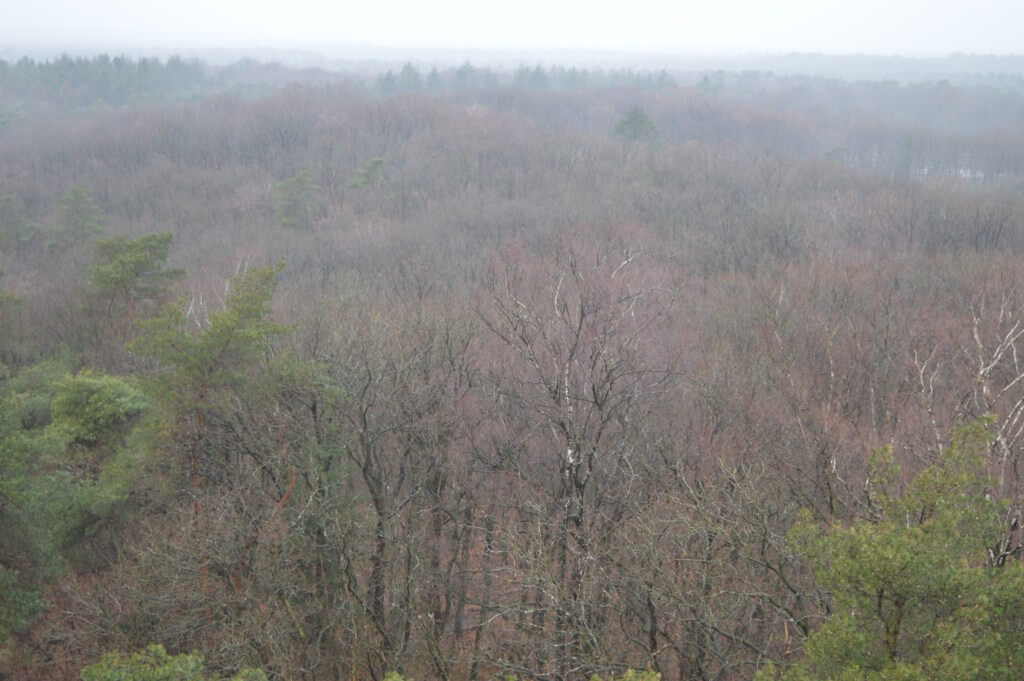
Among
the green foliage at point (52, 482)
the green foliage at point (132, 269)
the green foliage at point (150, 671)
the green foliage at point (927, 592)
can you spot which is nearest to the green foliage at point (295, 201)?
the green foliage at point (132, 269)

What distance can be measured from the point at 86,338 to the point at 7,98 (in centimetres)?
9269

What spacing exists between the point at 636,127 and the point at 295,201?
28180mm

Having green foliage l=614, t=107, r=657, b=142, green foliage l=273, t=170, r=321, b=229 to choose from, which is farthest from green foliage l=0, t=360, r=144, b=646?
green foliage l=614, t=107, r=657, b=142

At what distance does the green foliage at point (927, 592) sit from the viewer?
4.39 m

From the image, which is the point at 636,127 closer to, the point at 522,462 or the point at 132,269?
the point at 132,269

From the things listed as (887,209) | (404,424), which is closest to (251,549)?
(404,424)

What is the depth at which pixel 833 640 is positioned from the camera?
4738 mm

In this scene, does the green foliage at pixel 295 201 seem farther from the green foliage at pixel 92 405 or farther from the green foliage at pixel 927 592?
the green foliage at pixel 927 592

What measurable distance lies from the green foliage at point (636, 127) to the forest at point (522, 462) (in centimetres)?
2329

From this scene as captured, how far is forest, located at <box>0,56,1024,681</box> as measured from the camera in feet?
21.7

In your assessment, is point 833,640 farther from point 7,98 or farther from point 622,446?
point 7,98

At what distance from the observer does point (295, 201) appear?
39.4 metres

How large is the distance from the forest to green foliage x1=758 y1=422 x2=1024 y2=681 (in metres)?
0.02

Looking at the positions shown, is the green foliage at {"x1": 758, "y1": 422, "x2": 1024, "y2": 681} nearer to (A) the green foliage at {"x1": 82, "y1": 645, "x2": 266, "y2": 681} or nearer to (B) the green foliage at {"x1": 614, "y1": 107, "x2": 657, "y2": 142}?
(A) the green foliage at {"x1": 82, "y1": 645, "x2": 266, "y2": 681}
